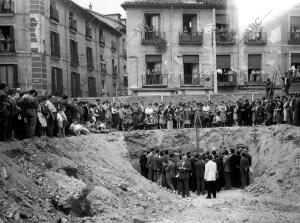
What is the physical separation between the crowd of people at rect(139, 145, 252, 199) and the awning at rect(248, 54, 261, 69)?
15.0 m

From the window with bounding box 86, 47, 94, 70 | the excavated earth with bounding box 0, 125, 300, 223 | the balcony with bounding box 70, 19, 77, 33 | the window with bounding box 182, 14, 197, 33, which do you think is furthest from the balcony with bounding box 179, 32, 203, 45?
the excavated earth with bounding box 0, 125, 300, 223

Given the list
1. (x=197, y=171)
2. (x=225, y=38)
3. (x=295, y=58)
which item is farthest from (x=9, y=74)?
(x=295, y=58)

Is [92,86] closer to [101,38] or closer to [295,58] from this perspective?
[101,38]

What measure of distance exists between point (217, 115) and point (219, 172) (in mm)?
5417

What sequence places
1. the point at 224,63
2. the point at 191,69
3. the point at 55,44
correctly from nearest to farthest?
the point at 55,44
the point at 191,69
the point at 224,63

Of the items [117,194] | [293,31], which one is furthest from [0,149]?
[293,31]

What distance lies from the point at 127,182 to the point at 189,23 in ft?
65.5

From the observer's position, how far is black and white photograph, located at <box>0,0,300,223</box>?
14.4 m

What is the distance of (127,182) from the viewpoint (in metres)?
17.3

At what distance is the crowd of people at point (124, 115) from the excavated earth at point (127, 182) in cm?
69

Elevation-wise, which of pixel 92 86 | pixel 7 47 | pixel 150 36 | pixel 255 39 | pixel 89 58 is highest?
pixel 150 36

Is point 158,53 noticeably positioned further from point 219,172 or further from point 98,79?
point 219,172

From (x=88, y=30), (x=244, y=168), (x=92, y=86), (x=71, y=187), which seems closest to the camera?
(x=71, y=187)

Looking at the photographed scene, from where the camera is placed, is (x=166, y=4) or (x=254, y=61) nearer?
(x=166, y=4)
